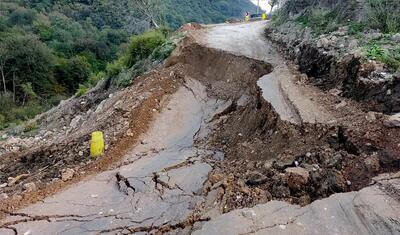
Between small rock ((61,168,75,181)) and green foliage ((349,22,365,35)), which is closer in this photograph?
small rock ((61,168,75,181))

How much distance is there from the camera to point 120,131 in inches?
293

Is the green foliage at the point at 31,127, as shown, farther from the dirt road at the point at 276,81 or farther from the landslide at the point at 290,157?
the landslide at the point at 290,157

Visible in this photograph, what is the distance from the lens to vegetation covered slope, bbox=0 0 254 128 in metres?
28.5

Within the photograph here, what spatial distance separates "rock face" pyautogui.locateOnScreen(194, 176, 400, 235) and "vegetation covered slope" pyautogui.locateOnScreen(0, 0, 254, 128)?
→ 1491cm

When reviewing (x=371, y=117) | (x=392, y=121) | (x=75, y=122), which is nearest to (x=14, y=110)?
(x=75, y=122)

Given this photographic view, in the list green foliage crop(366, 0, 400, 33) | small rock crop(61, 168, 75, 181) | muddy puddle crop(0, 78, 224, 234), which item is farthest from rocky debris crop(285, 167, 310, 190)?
green foliage crop(366, 0, 400, 33)

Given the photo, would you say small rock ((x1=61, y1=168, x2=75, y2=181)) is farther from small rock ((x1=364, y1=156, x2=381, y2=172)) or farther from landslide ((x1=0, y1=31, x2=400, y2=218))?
small rock ((x1=364, y1=156, x2=381, y2=172))

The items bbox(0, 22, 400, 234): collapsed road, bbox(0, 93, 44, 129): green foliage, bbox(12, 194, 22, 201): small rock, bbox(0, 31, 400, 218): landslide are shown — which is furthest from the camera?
bbox(0, 93, 44, 129): green foliage

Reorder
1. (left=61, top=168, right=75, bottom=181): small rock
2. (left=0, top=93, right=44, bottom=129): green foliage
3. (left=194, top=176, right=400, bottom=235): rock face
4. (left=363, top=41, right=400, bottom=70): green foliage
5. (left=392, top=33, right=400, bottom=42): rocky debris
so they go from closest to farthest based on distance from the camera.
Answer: (left=194, top=176, right=400, bottom=235): rock face, (left=61, top=168, right=75, bottom=181): small rock, (left=363, top=41, right=400, bottom=70): green foliage, (left=392, top=33, right=400, bottom=42): rocky debris, (left=0, top=93, right=44, bottom=129): green foliage

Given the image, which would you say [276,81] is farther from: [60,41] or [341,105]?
[60,41]

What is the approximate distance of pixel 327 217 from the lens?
3770mm

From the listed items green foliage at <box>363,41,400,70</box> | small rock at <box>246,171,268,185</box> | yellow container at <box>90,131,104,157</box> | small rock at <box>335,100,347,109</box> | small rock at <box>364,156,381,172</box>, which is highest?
green foliage at <box>363,41,400,70</box>

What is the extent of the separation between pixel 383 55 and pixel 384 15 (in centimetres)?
213

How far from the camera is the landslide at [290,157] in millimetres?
4379
